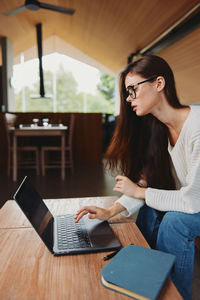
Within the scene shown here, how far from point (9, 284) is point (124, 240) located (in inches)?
14.6

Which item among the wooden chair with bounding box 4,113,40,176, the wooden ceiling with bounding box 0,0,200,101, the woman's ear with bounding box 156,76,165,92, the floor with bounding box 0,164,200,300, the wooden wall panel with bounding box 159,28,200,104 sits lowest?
the floor with bounding box 0,164,200,300

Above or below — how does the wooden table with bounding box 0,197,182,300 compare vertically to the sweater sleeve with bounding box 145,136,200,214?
below

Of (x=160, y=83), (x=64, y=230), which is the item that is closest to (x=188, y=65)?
(x=160, y=83)

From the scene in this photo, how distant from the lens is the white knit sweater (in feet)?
2.95

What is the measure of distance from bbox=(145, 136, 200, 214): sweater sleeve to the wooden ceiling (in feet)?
11.0

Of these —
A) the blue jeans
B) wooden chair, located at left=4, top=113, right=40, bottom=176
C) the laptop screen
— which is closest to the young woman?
the blue jeans

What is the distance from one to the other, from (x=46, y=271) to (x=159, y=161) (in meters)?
0.81

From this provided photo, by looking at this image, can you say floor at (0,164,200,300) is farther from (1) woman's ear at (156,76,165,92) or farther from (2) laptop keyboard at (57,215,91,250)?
(1) woman's ear at (156,76,165,92)

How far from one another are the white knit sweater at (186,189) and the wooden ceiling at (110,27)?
3232mm

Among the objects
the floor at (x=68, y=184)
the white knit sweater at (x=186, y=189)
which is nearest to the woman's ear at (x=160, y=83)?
the white knit sweater at (x=186, y=189)

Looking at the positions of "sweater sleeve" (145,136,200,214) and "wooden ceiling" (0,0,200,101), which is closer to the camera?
"sweater sleeve" (145,136,200,214)

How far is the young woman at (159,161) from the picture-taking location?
901mm

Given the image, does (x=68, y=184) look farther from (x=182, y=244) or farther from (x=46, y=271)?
(x=46, y=271)

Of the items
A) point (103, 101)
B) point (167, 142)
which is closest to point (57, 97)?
point (103, 101)
